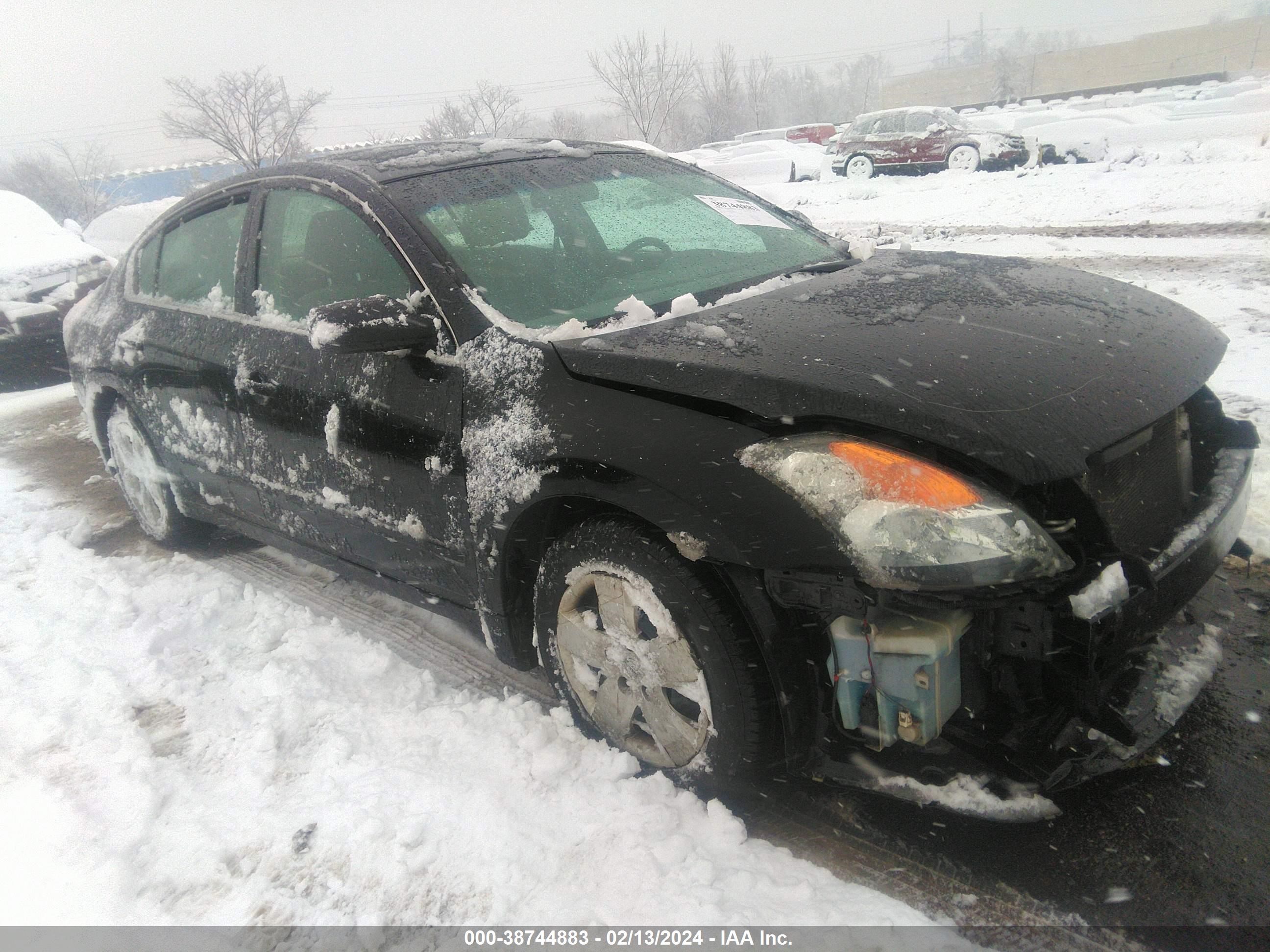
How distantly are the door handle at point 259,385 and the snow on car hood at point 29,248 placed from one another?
7.42 m

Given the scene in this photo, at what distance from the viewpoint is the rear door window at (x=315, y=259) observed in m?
2.60

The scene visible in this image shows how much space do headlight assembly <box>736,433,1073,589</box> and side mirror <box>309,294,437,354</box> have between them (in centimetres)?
117

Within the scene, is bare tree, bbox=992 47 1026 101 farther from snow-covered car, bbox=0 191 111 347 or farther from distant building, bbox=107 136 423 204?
snow-covered car, bbox=0 191 111 347

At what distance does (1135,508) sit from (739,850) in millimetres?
1228

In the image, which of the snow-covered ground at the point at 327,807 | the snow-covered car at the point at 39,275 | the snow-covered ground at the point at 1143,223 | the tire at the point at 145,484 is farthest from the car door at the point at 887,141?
the snow-covered ground at the point at 327,807

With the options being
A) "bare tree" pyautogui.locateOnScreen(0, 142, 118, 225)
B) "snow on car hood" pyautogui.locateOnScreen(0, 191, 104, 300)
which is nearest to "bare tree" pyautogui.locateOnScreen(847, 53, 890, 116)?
"bare tree" pyautogui.locateOnScreen(0, 142, 118, 225)

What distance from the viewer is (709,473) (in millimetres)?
1834

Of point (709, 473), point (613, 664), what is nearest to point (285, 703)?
point (613, 664)

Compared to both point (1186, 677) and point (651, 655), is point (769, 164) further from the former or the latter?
point (651, 655)

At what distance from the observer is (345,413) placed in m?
2.63

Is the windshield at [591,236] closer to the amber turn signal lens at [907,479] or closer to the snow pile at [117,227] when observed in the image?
the amber turn signal lens at [907,479]

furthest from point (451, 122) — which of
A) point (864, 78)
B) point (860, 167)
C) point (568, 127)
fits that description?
point (864, 78)

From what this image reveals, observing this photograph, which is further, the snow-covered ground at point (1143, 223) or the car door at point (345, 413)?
the snow-covered ground at point (1143, 223)

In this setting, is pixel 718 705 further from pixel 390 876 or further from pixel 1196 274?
pixel 1196 274
